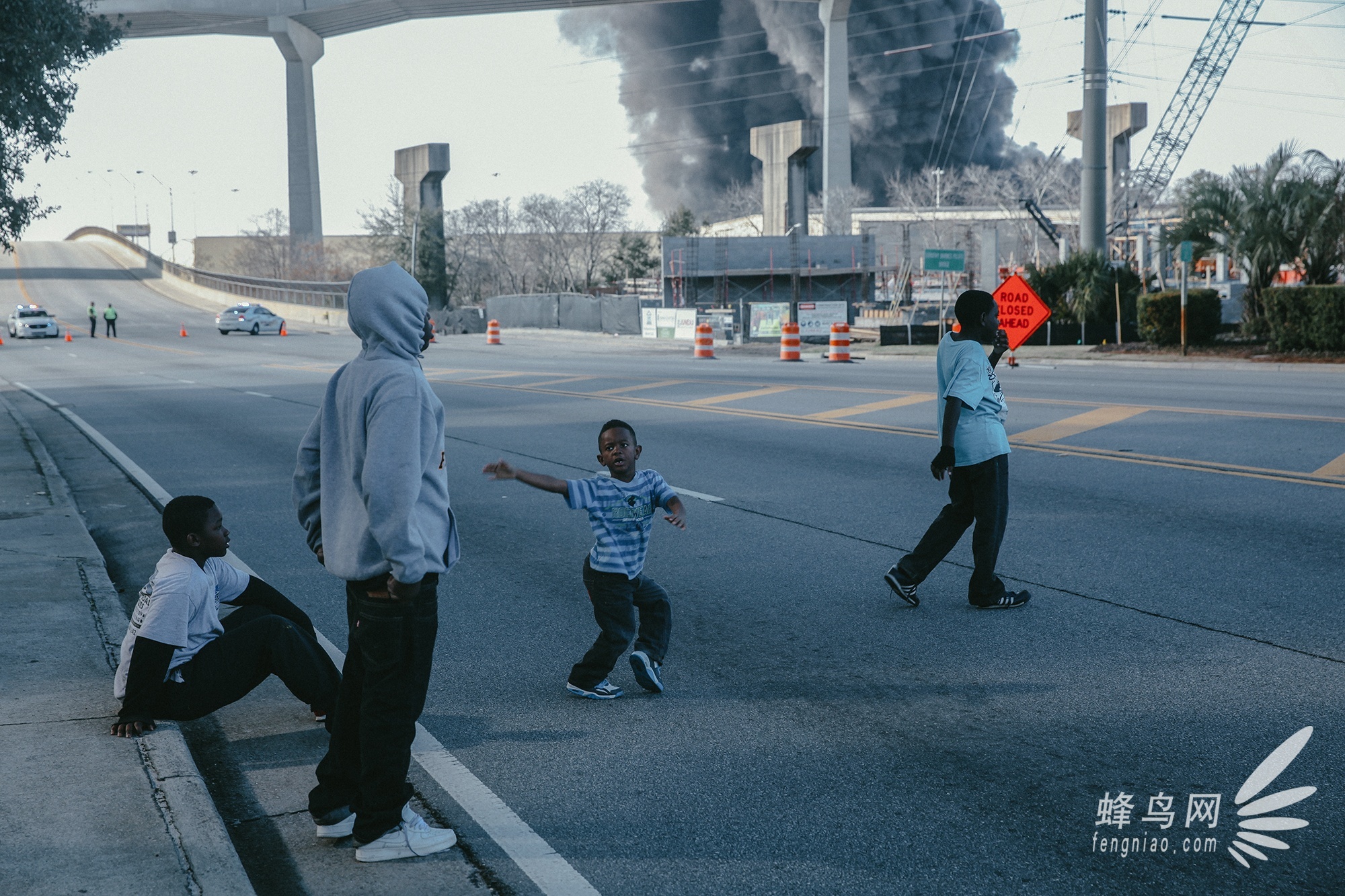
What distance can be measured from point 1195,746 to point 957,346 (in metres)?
2.76

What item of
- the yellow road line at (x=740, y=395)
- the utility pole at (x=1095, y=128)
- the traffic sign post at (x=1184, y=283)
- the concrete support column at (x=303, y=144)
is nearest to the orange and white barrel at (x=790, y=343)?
the utility pole at (x=1095, y=128)

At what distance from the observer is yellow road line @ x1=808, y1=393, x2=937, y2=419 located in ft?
55.3

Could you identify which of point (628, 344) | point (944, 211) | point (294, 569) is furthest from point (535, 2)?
point (294, 569)

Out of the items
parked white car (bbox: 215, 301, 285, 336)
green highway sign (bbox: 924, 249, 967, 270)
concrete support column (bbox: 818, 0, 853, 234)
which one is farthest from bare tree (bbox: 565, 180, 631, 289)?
green highway sign (bbox: 924, 249, 967, 270)

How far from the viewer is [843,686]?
18.4ft

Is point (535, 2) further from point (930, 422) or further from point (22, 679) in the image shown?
point (22, 679)

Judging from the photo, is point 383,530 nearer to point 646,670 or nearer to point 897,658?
point 646,670

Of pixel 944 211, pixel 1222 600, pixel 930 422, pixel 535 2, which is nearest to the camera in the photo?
pixel 1222 600

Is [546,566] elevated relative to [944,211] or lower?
lower

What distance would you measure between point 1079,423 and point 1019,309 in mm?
12106

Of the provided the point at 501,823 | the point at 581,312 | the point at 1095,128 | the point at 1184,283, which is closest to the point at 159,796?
the point at 501,823

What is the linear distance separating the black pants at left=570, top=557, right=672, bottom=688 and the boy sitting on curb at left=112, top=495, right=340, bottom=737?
1.08 metres

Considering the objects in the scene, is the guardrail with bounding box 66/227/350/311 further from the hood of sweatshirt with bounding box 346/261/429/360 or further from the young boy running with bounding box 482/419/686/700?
the hood of sweatshirt with bounding box 346/261/429/360

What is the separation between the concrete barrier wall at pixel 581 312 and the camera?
5306 cm
